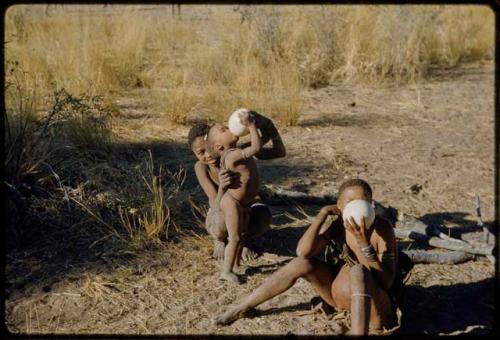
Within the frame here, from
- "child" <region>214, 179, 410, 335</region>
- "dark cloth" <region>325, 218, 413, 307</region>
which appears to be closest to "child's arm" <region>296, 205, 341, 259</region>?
"child" <region>214, 179, 410, 335</region>

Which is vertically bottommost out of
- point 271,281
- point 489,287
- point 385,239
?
point 489,287

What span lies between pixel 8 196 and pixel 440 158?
3776mm

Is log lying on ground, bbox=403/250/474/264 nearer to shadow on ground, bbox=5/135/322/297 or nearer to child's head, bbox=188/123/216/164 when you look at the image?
shadow on ground, bbox=5/135/322/297

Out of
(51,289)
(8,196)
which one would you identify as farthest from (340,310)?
(8,196)

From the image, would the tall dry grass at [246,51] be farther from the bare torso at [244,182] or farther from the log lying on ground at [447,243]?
the bare torso at [244,182]

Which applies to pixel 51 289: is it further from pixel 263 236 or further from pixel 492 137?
pixel 492 137

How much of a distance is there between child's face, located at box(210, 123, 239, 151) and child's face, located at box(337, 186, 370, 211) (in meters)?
0.90

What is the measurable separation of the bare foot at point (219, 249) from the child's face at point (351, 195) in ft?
3.75

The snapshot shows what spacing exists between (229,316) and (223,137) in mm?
1051

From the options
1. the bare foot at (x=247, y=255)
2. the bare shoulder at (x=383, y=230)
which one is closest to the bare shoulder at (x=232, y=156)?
the bare foot at (x=247, y=255)

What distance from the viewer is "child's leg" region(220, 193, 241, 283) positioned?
3916 mm

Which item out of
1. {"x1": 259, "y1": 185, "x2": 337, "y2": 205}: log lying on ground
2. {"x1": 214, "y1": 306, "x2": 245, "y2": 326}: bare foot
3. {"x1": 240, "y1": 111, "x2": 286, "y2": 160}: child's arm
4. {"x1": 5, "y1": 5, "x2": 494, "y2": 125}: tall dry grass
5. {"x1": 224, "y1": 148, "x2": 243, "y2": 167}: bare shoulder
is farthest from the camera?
{"x1": 5, "y1": 5, "x2": 494, "y2": 125}: tall dry grass

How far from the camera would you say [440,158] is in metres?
6.15

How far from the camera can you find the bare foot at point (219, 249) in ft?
13.8
